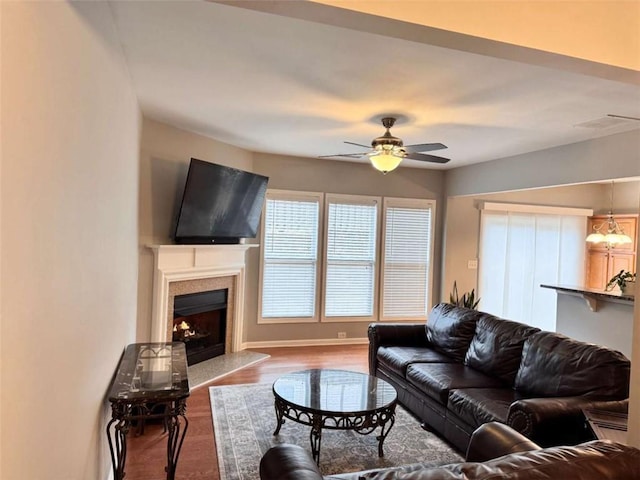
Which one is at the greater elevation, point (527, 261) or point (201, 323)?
point (527, 261)

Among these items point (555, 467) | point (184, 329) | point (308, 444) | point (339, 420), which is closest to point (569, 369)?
point (339, 420)

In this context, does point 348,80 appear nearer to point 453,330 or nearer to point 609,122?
point 609,122

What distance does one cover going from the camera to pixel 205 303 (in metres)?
5.05

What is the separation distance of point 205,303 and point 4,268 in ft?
14.0

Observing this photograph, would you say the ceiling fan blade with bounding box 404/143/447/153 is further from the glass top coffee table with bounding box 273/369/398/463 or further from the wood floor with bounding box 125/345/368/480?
the wood floor with bounding box 125/345/368/480

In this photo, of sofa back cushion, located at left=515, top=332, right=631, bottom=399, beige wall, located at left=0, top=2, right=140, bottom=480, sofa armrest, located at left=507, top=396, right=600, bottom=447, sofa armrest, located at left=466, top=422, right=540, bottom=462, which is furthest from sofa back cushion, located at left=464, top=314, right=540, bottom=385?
beige wall, located at left=0, top=2, right=140, bottom=480

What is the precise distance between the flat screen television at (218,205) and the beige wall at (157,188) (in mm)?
208

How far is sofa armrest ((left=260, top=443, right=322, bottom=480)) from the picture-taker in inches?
61.4

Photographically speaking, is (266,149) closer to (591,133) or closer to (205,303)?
(205,303)

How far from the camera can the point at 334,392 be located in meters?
3.11

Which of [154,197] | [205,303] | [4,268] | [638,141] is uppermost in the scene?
[638,141]

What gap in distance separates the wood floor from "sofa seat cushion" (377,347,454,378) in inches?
38.3

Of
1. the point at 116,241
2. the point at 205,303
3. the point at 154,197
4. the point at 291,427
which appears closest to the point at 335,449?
the point at 291,427

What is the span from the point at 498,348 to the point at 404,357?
854 millimetres
